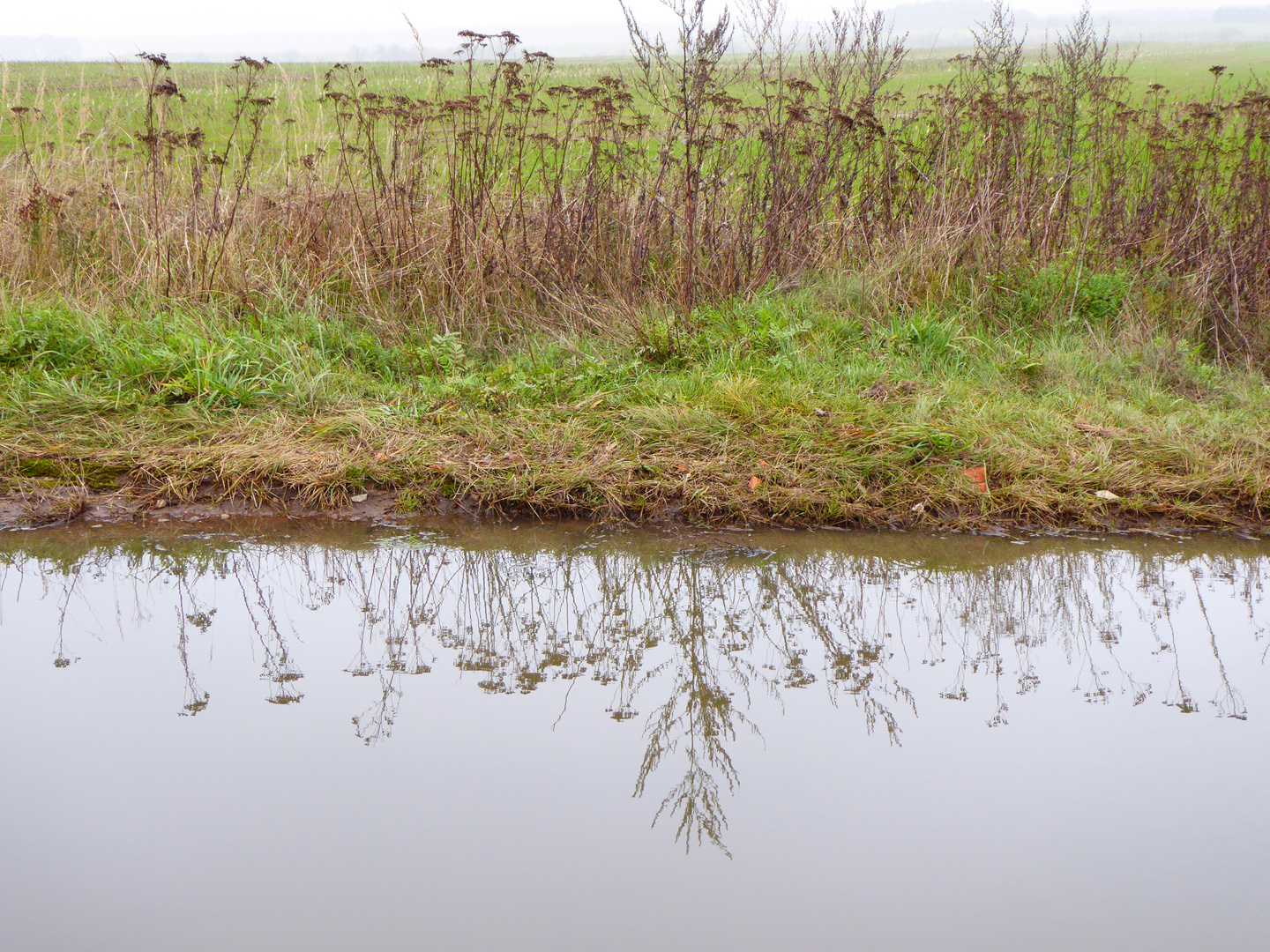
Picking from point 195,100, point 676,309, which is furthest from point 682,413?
point 195,100

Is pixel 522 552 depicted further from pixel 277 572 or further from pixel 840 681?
pixel 840 681

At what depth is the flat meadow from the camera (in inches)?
153

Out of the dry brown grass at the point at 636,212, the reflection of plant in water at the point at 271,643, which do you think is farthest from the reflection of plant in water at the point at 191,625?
the dry brown grass at the point at 636,212

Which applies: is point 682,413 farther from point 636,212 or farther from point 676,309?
point 636,212

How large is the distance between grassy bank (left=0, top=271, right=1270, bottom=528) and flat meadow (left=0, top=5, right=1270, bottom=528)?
2cm

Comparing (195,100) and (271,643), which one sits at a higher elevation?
(195,100)

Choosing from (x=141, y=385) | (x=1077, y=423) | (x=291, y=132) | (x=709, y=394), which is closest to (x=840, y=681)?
(x=709, y=394)

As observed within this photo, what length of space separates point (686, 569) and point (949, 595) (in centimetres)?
94

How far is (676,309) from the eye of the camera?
522cm

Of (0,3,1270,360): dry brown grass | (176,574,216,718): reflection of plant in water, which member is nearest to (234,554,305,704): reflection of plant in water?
(176,574,216,718): reflection of plant in water

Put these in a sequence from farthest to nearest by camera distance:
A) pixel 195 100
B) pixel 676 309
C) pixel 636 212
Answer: pixel 195 100 → pixel 636 212 → pixel 676 309

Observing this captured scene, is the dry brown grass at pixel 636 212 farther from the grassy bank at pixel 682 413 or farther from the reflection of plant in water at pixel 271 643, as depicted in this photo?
the reflection of plant in water at pixel 271 643

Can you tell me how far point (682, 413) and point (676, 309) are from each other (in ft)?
4.23

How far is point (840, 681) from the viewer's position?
256 cm
